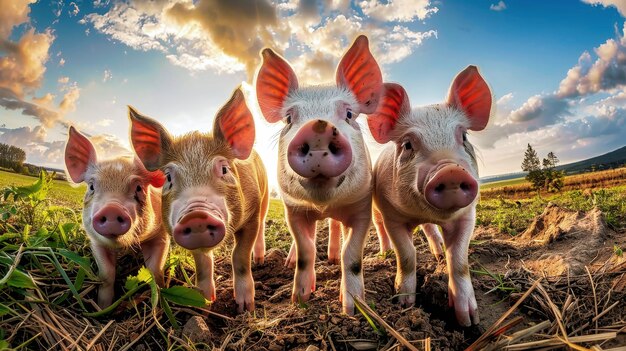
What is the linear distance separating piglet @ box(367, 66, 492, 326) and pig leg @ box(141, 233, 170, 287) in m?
2.15

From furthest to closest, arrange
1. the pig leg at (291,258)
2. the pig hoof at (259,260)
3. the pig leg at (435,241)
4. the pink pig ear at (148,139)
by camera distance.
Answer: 1. the pig hoof at (259,260)
2. the pig leg at (291,258)
3. the pig leg at (435,241)
4. the pink pig ear at (148,139)

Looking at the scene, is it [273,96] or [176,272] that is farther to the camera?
[176,272]

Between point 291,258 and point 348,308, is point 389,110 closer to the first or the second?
point 348,308

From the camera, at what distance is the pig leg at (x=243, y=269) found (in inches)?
158

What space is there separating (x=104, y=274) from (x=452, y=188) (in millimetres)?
3173

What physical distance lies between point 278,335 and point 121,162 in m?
2.43

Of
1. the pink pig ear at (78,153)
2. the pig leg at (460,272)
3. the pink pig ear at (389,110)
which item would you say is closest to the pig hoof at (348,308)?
the pig leg at (460,272)

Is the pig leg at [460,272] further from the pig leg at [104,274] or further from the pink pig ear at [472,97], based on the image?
the pig leg at [104,274]

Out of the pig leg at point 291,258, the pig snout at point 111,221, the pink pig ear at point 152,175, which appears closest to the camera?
the pig snout at point 111,221

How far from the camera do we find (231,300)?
4.23m

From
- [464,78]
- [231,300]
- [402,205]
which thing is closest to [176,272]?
[231,300]

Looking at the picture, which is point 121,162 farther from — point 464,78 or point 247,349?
point 464,78

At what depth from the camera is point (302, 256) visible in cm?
380

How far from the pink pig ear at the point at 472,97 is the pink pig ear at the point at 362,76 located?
0.71m
